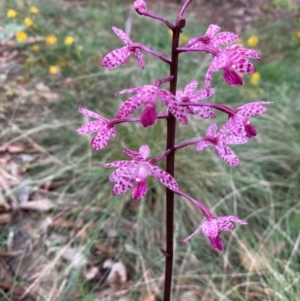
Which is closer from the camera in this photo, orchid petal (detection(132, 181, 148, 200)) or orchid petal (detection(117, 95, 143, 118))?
orchid petal (detection(117, 95, 143, 118))

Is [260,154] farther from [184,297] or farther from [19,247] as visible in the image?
[19,247]

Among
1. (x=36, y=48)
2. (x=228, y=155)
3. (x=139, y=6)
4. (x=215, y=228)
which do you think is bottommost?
(x=215, y=228)

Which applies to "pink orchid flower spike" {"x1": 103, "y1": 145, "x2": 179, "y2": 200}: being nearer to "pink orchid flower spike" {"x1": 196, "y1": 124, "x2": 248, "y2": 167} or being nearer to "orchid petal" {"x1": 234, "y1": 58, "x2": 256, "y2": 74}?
"pink orchid flower spike" {"x1": 196, "y1": 124, "x2": 248, "y2": 167}

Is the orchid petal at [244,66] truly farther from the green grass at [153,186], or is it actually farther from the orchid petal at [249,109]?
the green grass at [153,186]

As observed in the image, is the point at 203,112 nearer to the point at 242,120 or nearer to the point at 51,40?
the point at 242,120

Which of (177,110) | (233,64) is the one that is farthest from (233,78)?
(177,110)

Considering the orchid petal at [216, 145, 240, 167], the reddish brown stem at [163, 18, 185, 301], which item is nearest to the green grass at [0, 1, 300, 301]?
the reddish brown stem at [163, 18, 185, 301]
